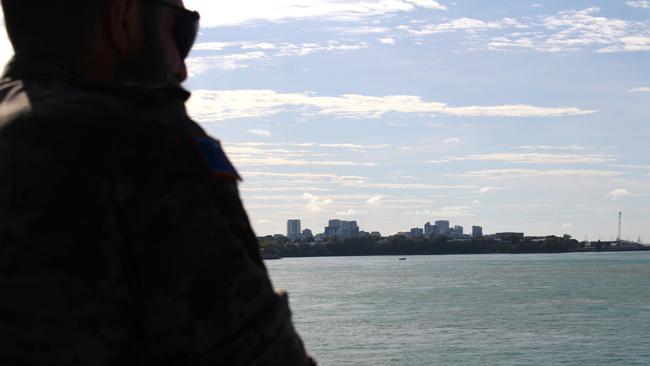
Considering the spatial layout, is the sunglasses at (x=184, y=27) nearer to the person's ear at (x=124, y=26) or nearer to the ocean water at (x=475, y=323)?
the person's ear at (x=124, y=26)

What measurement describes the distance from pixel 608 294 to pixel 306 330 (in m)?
37.3

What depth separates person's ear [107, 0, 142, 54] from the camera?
1.44 m

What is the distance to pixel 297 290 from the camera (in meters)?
86.1

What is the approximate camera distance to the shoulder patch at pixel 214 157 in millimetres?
1317

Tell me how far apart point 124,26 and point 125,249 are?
365 mm

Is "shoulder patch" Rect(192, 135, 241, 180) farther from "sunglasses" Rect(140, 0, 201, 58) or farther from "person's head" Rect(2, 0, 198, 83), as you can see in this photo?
"sunglasses" Rect(140, 0, 201, 58)

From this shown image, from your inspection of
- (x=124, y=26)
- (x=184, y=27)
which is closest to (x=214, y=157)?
(x=124, y=26)

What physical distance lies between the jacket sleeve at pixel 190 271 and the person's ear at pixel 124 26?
219 mm

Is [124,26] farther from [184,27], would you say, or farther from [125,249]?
[125,249]

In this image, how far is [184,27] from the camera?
5.35 feet

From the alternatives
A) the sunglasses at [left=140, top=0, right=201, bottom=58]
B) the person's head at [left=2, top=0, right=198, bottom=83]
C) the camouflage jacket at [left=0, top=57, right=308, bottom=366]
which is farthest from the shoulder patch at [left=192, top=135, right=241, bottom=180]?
the sunglasses at [left=140, top=0, right=201, bottom=58]

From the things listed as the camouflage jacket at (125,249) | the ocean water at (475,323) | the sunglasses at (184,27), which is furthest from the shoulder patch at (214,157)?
the ocean water at (475,323)

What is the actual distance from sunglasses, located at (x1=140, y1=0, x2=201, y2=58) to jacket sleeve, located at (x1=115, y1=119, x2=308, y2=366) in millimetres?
349

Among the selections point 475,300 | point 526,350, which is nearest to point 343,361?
point 526,350
